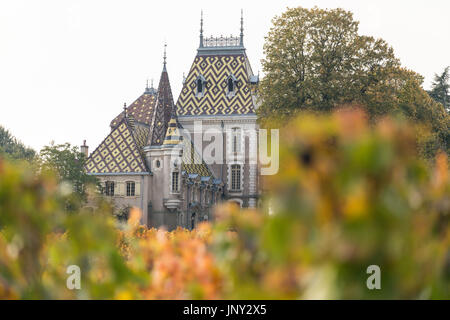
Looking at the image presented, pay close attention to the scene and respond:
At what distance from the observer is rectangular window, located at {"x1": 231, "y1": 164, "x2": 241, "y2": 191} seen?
64312 millimetres

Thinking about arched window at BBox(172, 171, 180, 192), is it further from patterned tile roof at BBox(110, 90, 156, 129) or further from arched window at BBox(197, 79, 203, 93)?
arched window at BBox(197, 79, 203, 93)

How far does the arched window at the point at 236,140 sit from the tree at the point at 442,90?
18.8 meters

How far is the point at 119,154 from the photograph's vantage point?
53.6m

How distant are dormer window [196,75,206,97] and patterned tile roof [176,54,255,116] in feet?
0.52

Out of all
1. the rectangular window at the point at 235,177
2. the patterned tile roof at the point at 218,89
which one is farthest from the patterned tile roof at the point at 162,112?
the rectangular window at the point at 235,177

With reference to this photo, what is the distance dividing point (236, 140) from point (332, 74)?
1101 inches

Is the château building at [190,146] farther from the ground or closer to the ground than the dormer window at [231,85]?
closer to the ground

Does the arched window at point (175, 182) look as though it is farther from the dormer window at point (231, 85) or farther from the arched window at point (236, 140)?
the dormer window at point (231, 85)

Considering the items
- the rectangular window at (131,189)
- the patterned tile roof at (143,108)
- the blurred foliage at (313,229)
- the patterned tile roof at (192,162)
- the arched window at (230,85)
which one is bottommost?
the rectangular window at (131,189)

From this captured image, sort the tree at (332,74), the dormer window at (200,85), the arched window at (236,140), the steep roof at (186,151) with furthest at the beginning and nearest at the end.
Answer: the dormer window at (200,85)
the arched window at (236,140)
the steep roof at (186,151)
the tree at (332,74)

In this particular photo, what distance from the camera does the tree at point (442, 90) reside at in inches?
2645

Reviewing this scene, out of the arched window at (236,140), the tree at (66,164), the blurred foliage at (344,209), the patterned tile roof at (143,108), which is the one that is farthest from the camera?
the patterned tile roof at (143,108)
